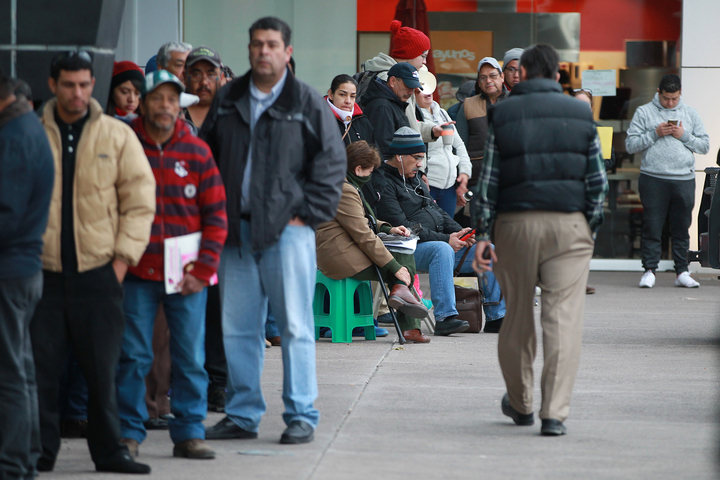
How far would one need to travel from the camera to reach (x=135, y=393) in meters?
4.60

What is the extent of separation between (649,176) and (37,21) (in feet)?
28.4

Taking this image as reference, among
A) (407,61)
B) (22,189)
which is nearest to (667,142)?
(407,61)

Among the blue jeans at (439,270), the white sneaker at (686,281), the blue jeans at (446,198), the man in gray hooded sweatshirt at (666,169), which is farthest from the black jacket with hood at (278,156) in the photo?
the white sneaker at (686,281)

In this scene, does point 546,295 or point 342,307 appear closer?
point 546,295

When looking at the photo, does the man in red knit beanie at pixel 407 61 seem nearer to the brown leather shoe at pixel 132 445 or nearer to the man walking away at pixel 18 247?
the brown leather shoe at pixel 132 445

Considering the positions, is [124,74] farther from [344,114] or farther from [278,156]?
[344,114]

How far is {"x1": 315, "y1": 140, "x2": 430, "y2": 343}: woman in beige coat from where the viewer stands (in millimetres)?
7727

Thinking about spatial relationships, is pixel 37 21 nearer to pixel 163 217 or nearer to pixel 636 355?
pixel 163 217

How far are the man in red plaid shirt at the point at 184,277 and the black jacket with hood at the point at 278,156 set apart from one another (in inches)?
10.2

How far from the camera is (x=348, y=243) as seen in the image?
7.84m

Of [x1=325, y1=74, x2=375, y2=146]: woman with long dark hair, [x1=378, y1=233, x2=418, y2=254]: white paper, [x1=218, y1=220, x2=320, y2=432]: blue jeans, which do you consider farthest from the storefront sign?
[x1=218, y1=220, x2=320, y2=432]: blue jeans

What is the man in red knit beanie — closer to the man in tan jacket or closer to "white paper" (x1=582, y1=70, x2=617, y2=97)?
"white paper" (x1=582, y1=70, x2=617, y2=97)

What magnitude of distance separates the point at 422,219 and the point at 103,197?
4.57 m

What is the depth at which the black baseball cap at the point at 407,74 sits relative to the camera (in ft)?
28.6
